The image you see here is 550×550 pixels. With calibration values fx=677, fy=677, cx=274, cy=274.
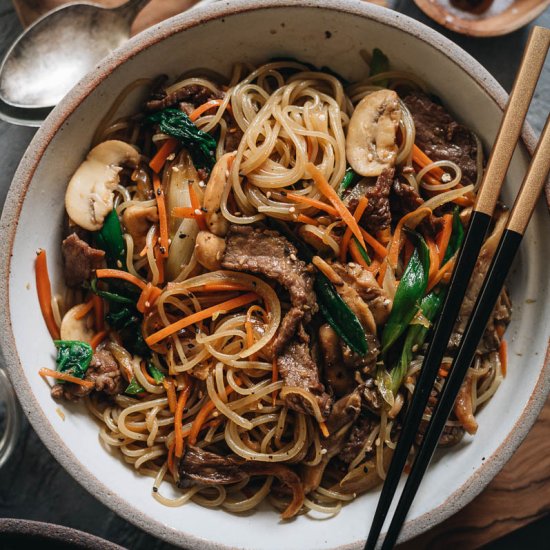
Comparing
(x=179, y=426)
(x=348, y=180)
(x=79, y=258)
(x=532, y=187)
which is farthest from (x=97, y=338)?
(x=532, y=187)

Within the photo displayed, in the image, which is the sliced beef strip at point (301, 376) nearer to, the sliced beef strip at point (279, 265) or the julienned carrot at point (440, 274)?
the sliced beef strip at point (279, 265)

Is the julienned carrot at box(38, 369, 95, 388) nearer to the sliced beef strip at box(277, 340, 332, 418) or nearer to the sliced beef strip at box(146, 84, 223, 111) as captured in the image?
the sliced beef strip at box(277, 340, 332, 418)

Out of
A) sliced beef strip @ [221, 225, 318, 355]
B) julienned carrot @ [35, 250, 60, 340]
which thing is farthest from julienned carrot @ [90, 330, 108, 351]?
sliced beef strip @ [221, 225, 318, 355]

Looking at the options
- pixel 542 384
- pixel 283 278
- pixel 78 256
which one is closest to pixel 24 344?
pixel 78 256

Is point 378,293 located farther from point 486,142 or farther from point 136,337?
point 136,337

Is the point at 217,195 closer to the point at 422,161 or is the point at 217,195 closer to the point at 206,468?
the point at 422,161

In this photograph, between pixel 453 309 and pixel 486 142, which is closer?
pixel 453 309
